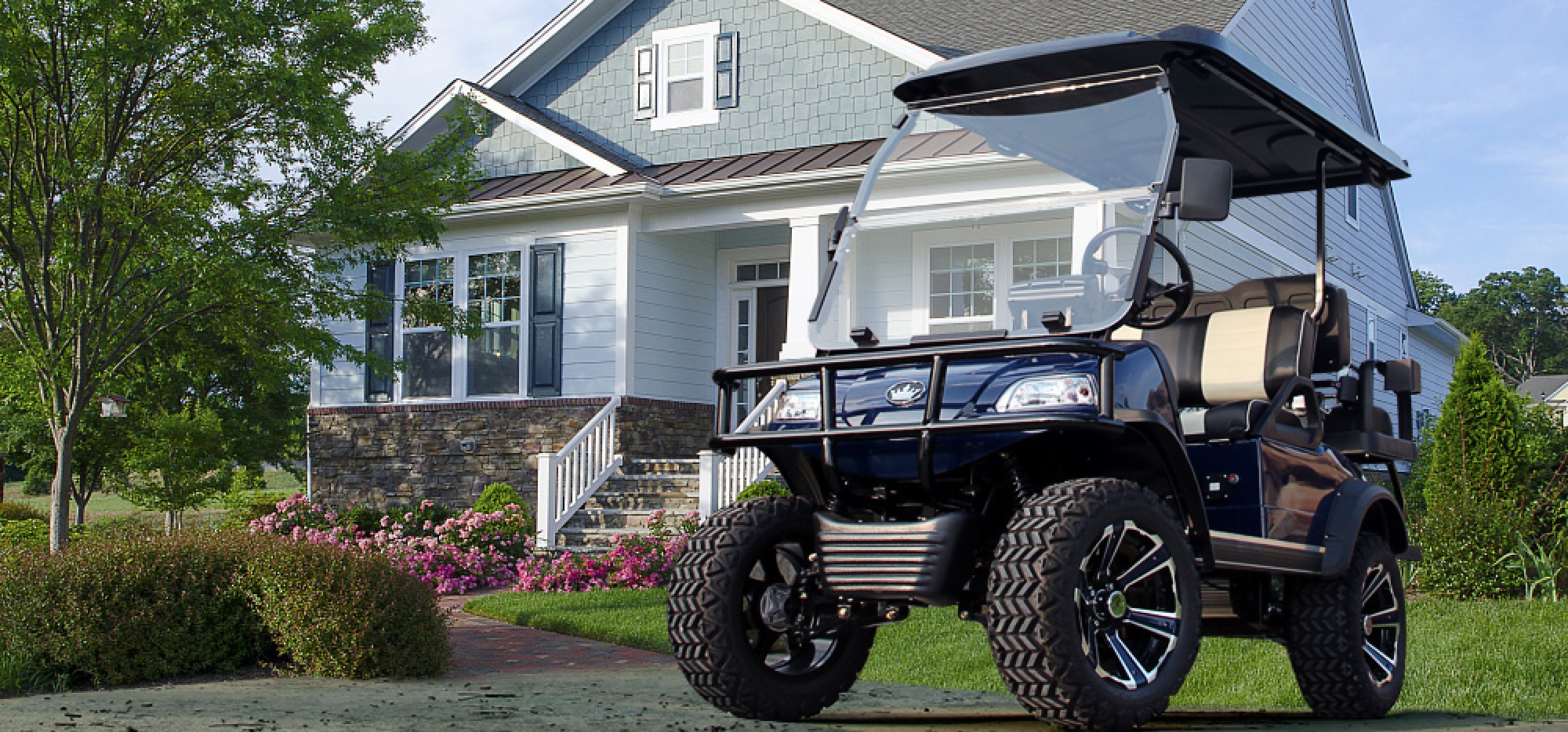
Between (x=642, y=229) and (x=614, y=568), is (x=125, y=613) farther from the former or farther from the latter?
(x=642, y=229)

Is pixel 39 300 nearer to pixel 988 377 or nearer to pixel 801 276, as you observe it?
pixel 801 276

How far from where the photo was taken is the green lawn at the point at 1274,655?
269 inches

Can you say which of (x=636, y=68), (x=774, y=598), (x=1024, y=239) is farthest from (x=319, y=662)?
(x=636, y=68)

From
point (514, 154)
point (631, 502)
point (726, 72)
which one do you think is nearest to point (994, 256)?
point (631, 502)

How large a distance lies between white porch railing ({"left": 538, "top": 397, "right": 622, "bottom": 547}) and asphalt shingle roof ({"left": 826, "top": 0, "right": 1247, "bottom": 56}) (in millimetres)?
5365

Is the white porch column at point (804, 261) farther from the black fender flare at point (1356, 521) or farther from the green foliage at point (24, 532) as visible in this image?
the black fender flare at point (1356, 521)

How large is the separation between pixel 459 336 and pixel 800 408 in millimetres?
12068

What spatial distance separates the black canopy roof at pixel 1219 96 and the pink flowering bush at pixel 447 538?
25.9 ft

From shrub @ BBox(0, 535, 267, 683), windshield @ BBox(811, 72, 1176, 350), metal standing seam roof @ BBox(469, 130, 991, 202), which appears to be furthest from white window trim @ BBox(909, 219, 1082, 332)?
metal standing seam roof @ BBox(469, 130, 991, 202)

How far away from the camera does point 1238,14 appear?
1633cm

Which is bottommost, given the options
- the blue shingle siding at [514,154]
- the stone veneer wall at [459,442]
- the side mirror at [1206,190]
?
the stone veneer wall at [459,442]

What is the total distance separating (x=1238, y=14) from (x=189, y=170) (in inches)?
438

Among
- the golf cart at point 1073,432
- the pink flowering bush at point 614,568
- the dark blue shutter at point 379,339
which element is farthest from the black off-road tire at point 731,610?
the dark blue shutter at point 379,339

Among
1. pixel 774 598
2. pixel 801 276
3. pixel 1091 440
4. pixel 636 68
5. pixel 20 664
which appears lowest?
pixel 20 664
